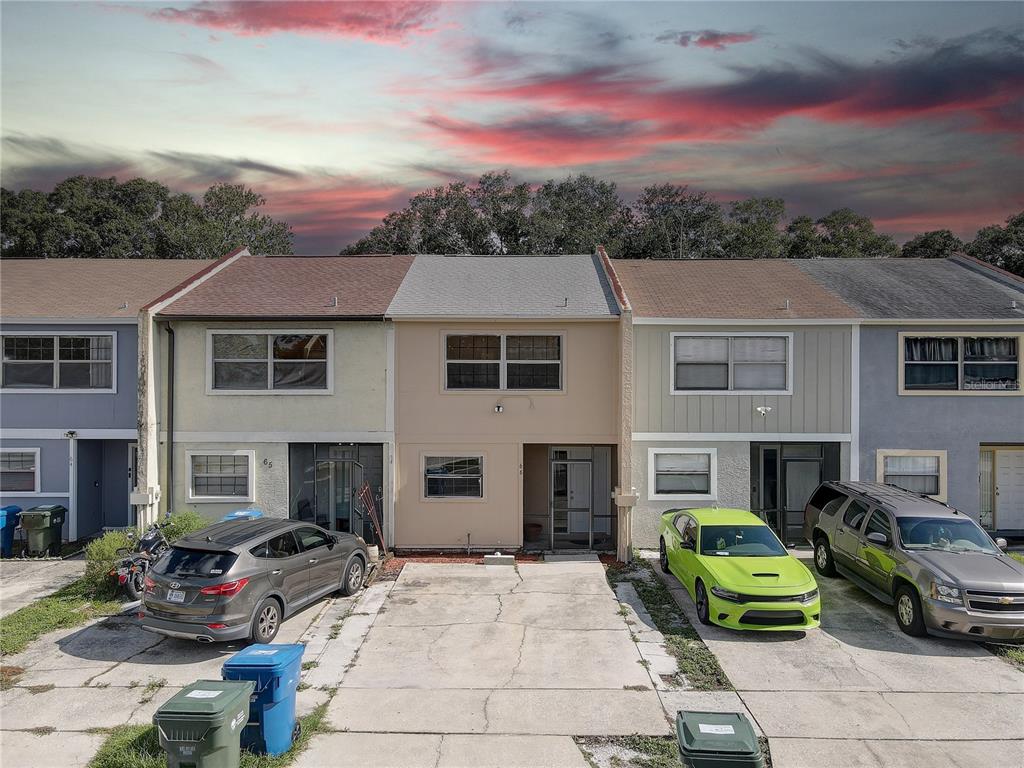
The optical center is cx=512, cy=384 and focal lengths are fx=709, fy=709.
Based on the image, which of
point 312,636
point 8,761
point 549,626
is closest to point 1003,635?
point 549,626

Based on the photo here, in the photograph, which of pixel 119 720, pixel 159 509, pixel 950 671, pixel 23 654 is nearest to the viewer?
pixel 119 720

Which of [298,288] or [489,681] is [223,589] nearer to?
[489,681]

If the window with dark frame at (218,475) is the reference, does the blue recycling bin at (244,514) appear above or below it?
below

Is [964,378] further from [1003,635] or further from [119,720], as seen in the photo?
[119,720]

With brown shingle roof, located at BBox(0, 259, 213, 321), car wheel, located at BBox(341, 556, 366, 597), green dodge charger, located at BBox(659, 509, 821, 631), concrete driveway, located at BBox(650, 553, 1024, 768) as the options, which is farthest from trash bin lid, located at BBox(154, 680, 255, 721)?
brown shingle roof, located at BBox(0, 259, 213, 321)

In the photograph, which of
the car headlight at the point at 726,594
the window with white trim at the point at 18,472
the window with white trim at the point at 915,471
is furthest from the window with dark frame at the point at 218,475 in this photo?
the window with white trim at the point at 915,471

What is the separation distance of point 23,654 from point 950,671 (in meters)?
13.1

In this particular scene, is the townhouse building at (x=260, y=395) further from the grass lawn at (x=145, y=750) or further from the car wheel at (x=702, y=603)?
the grass lawn at (x=145, y=750)

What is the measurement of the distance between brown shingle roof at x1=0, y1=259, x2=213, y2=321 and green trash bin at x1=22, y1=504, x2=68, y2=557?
4.49 m

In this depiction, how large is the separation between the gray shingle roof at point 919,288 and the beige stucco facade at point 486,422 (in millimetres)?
6559

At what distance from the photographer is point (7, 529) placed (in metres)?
15.8

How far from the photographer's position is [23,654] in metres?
10.3

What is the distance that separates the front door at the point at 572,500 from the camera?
16.9m

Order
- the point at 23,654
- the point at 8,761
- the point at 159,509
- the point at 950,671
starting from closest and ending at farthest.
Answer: the point at 8,761
the point at 950,671
the point at 23,654
the point at 159,509
